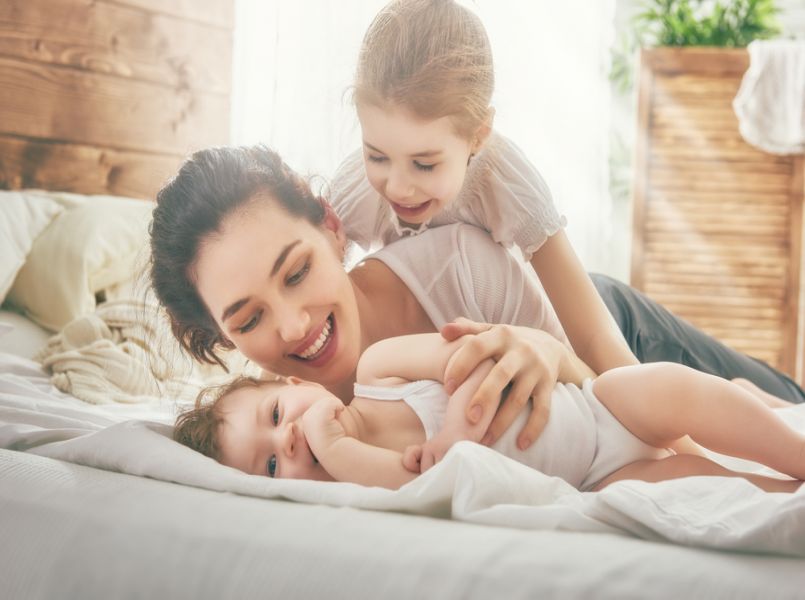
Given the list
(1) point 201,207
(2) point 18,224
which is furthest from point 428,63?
(2) point 18,224

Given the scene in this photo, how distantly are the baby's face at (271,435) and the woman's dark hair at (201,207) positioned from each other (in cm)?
20

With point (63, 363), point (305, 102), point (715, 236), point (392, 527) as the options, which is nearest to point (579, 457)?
point (392, 527)

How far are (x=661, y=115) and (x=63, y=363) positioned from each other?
273cm

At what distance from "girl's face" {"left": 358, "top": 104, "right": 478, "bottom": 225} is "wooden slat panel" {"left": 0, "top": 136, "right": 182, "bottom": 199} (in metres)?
1.43

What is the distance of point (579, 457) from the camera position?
3.12 ft

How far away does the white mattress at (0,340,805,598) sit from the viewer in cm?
58

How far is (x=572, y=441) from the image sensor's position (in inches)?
37.4

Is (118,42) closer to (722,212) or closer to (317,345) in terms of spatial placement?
(317,345)

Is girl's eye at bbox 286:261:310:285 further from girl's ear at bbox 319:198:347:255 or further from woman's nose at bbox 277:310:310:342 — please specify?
girl's ear at bbox 319:198:347:255

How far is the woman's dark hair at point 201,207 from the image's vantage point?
116cm

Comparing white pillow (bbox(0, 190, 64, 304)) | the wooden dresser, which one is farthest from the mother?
the wooden dresser

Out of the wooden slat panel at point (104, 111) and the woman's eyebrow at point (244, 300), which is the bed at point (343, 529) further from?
the wooden slat panel at point (104, 111)

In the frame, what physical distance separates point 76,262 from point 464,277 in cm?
117

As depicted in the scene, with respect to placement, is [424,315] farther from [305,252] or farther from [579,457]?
[579,457]
